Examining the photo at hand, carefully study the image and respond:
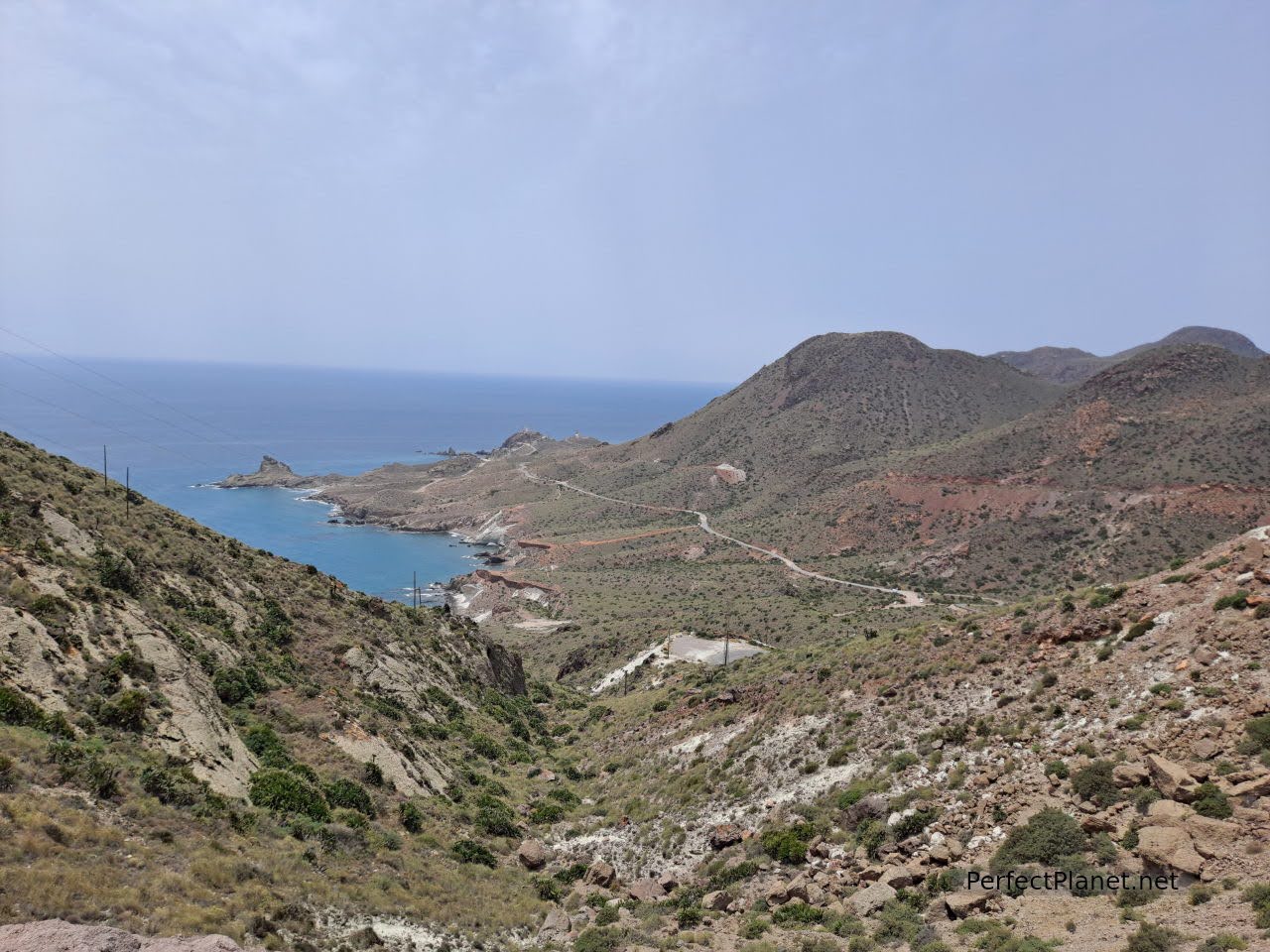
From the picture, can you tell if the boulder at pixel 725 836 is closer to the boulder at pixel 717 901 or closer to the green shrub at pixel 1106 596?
the boulder at pixel 717 901

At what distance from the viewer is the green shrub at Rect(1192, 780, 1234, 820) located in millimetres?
11711

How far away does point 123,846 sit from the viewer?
11.2m

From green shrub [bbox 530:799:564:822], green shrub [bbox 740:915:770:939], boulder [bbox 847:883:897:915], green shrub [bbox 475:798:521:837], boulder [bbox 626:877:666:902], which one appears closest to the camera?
boulder [bbox 847:883:897:915]

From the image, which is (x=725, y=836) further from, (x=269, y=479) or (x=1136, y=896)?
(x=269, y=479)

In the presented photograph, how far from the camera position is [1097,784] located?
14.0 meters

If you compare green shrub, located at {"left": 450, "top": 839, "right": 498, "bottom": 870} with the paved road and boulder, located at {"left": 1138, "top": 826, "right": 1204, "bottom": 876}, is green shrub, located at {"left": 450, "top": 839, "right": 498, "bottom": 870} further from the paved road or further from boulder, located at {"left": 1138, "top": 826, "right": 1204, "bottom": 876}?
the paved road

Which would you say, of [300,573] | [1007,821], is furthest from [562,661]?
[1007,821]

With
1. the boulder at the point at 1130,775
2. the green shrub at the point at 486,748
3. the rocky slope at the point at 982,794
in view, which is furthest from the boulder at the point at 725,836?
the green shrub at the point at 486,748

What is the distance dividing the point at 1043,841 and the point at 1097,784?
190 cm

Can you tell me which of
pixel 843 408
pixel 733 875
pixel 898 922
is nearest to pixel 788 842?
pixel 733 875

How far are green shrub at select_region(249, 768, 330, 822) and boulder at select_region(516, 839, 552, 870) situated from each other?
20.3 ft

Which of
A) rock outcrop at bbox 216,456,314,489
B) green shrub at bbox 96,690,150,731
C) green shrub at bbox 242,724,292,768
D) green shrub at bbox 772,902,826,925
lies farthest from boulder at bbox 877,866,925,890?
rock outcrop at bbox 216,456,314,489

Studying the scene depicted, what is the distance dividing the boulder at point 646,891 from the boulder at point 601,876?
680 millimetres

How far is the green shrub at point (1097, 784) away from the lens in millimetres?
13625
